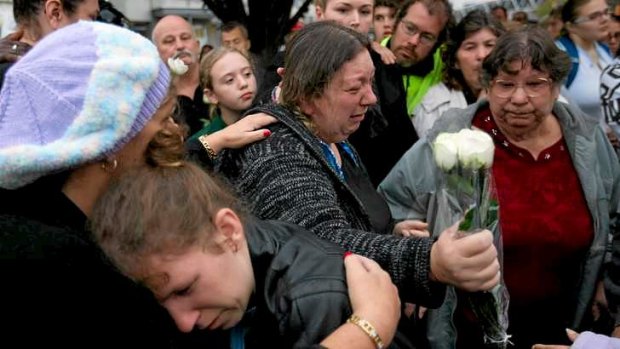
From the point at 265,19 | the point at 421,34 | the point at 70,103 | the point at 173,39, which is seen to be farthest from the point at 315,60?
the point at 265,19

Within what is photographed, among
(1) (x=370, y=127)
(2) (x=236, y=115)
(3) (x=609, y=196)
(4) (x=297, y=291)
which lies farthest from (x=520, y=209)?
(2) (x=236, y=115)

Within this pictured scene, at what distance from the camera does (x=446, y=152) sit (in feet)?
7.38

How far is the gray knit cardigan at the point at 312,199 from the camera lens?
6.71 feet

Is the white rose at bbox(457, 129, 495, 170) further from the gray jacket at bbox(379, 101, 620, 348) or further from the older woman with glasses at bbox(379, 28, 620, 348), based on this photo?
the older woman with glasses at bbox(379, 28, 620, 348)

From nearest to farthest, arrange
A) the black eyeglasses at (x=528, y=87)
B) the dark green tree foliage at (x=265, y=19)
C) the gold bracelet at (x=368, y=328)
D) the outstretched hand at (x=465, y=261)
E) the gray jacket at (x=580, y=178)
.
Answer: the gold bracelet at (x=368, y=328) < the outstretched hand at (x=465, y=261) < the gray jacket at (x=580, y=178) < the black eyeglasses at (x=528, y=87) < the dark green tree foliage at (x=265, y=19)

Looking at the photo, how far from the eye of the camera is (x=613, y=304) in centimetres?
285

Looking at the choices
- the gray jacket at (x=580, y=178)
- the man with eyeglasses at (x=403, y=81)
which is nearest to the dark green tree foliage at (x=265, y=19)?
the man with eyeglasses at (x=403, y=81)

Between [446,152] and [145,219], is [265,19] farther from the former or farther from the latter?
[145,219]

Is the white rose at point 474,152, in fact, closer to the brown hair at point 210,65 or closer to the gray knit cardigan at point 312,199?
the gray knit cardigan at point 312,199

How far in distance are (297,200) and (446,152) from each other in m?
0.46

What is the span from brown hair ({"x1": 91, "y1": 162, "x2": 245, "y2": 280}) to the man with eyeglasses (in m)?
2.36

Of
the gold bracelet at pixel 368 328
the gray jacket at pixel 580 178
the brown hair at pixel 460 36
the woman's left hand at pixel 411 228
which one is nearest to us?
the gold bracelet at pixel 368 328

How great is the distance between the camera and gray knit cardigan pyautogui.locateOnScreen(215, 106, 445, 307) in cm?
204

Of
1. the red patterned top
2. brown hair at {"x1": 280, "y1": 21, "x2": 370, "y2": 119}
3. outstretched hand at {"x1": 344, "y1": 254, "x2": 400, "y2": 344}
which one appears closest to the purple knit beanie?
outstretched hand at {"x1": 344, "y1": 254, "x2": 400, "y2": 344}
